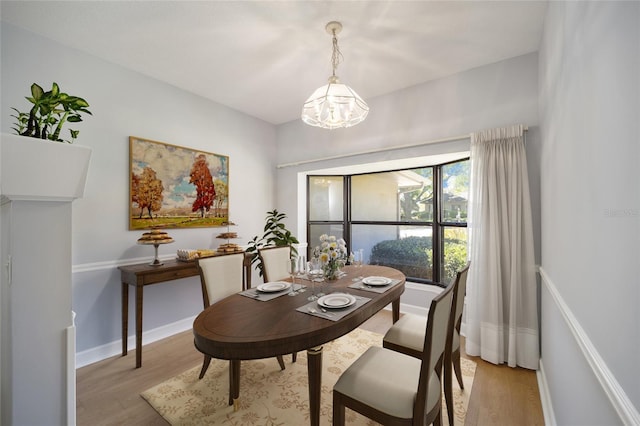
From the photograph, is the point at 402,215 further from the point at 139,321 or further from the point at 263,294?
the point at 139,321

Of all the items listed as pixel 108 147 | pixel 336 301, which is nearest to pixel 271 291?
pixel 336 301

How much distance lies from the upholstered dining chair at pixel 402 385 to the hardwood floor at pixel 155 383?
2.50 ft

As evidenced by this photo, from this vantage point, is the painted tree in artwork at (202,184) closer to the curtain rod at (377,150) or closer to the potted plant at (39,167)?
the curtain rod at (377,150)

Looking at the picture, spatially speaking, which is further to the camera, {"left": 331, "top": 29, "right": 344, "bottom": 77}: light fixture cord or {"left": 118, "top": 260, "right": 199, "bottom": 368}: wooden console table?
{"left": 118, "top": 260, "right": 199, "bottom": 368}: wooden console table

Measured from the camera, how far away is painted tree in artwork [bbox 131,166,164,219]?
277 cm

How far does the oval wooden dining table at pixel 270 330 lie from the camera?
3.84 feet

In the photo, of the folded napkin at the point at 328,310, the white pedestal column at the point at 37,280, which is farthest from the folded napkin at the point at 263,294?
the white pedestal column at the point at 37,280

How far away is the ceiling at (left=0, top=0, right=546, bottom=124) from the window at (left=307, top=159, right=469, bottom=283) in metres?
1.23

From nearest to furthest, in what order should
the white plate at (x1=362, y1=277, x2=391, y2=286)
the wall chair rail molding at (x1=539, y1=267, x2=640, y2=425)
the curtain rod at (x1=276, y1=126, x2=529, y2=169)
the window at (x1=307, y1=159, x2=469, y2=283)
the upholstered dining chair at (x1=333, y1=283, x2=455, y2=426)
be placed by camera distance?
the wall chair rail molding at (x1=539, y1=267, x2=640, y2=425)
the upholstered dining chair at (x1=333, y1=283, x2=455, y2=426)
the white plate at (x1=362, y1=277, x2=391, y2=286)
the curtain rod at (x1=276, y1=126, x2=529, y2=169)
the window at (x1=307, y1=159, x2=469, y2=283)

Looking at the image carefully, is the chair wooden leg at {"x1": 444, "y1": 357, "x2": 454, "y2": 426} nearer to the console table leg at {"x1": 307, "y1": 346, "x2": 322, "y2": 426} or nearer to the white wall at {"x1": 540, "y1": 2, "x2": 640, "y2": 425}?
the white wall at {"x1": 540, "y1": 2, "x2": 640, "y2": 425}

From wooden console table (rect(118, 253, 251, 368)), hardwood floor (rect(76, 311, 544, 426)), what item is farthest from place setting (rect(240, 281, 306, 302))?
hardwood floor (rect(76, 311, 544, 426))

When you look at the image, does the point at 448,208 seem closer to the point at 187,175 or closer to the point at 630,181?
the point at 630,181

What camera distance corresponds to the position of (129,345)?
2.70 meters

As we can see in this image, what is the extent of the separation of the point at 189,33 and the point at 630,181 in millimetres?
2799
